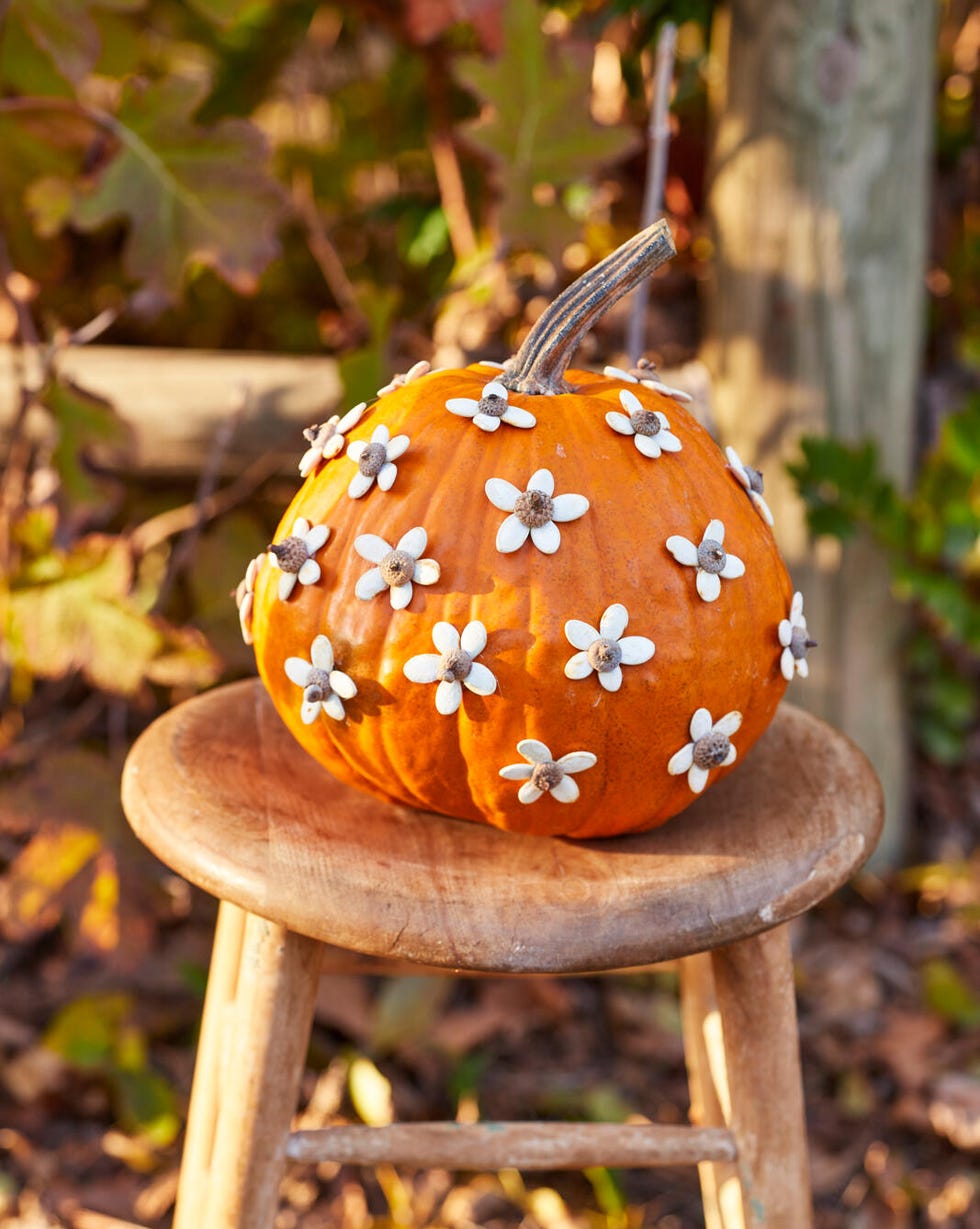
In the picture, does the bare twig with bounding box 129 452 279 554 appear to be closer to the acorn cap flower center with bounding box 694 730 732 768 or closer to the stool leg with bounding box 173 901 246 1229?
the stool leg with bounding box 173 901 246 1229

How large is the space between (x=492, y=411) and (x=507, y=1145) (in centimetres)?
56

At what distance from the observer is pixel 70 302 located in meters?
1.77

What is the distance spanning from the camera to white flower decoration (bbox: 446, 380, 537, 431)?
0.75 metres

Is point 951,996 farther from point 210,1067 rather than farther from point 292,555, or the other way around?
point 292,555

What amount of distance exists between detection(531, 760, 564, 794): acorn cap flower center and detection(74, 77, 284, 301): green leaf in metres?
0.78

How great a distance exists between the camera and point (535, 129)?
1.43 metres

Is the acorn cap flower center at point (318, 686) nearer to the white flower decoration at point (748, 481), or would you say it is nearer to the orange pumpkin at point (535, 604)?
the orange pumpkin at point (535, 604)

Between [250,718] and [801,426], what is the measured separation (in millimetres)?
1040

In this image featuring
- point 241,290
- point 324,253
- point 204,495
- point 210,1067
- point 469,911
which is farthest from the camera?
point 324,253

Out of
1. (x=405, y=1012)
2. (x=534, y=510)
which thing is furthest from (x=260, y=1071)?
(x=405, y=1012)

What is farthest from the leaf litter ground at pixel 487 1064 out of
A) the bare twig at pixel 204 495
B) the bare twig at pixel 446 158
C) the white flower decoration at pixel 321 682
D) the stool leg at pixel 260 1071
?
the bare twig at pixel 446 158

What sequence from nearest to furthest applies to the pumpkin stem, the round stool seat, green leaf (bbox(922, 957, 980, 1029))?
the round stool seat < the pumpkin stem < green leaf (bbox(922, 957, 980, 1029))

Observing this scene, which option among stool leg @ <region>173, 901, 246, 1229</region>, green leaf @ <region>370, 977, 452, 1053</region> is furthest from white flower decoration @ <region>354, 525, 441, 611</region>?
green leaf @ <region>370, 977, 452, 1053</region>

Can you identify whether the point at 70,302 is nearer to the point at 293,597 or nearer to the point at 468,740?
the point at 293,597
